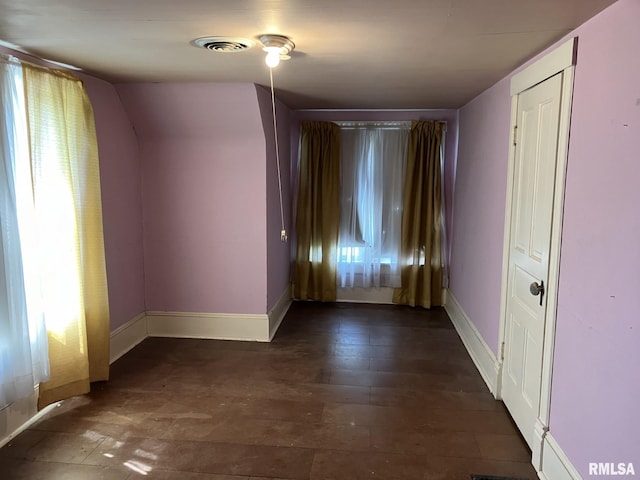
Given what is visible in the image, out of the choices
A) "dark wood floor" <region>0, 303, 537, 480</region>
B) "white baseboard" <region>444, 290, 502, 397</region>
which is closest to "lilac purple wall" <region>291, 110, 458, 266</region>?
"white baseboard" <region>444, 290, 502, 397</region>

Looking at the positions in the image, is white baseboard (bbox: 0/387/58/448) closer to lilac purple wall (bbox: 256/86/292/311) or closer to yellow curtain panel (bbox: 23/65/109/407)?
yellow curtain panel (bbox: 23/65/109/407)

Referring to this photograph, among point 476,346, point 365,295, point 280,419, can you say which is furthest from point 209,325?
point 476,346

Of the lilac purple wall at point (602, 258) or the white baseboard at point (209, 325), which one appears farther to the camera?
the white baseboard at point (209, 325)

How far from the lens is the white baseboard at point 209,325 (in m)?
3.96

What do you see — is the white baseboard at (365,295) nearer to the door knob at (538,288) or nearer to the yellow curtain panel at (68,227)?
the yellow curtain panel at (68,227)

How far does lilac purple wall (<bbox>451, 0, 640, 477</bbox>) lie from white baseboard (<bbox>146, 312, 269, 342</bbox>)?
96.0 inches

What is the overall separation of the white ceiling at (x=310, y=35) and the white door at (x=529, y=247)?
0.34m

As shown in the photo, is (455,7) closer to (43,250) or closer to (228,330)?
(43,250)

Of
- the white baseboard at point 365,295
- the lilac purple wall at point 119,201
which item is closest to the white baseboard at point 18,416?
the lilac purple wall at point 119,201

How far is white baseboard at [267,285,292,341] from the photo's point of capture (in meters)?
4.08

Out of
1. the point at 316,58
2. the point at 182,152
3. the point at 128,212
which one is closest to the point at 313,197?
the point at 182,152

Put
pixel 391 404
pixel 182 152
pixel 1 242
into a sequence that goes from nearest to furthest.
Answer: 1. pixel 1 242
2. pixel 391 404
3. pixel 182 152

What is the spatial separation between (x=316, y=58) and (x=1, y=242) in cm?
188

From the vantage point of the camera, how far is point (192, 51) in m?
2.39
